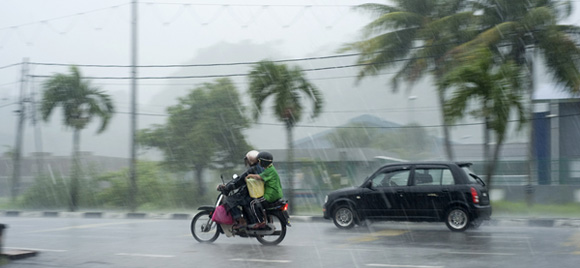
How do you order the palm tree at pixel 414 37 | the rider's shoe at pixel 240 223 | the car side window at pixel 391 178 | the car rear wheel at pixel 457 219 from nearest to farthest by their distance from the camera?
the rider's shoe at pixel 240 223 < the car rear wheel at pixel 457 219 < the car side window at pixel 391 178 < the palm tree at pixel 414 37

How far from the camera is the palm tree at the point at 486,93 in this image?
18.3 m

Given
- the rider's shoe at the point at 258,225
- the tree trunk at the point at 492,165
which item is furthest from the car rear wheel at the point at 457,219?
the tree trunk at the point at 492,165

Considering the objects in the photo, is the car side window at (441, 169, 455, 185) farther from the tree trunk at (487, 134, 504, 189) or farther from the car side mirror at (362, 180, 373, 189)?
the tree trunk at (487, 134, 504, 189)

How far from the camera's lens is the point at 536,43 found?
20625 mm

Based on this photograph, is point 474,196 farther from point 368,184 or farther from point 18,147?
point 18,147

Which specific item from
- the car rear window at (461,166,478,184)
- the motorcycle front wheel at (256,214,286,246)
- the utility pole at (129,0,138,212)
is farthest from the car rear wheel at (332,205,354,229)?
the utility pole at (129,0,138,212)

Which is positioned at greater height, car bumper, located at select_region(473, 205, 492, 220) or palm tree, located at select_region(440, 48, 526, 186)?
palm tree, located at select_region(440, 48, 526, 186)

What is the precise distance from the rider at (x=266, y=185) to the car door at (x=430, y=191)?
3.99 metres

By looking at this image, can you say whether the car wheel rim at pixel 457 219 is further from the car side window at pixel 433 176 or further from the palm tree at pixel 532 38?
the palm tree at pixel 532 38

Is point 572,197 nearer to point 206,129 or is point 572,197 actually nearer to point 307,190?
point 307,190

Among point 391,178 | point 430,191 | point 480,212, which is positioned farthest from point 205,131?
point 480,212

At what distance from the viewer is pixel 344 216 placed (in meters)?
14.4

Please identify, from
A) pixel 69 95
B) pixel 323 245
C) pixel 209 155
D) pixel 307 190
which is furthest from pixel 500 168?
pixel 69 95

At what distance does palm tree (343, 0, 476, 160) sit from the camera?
849 inches
